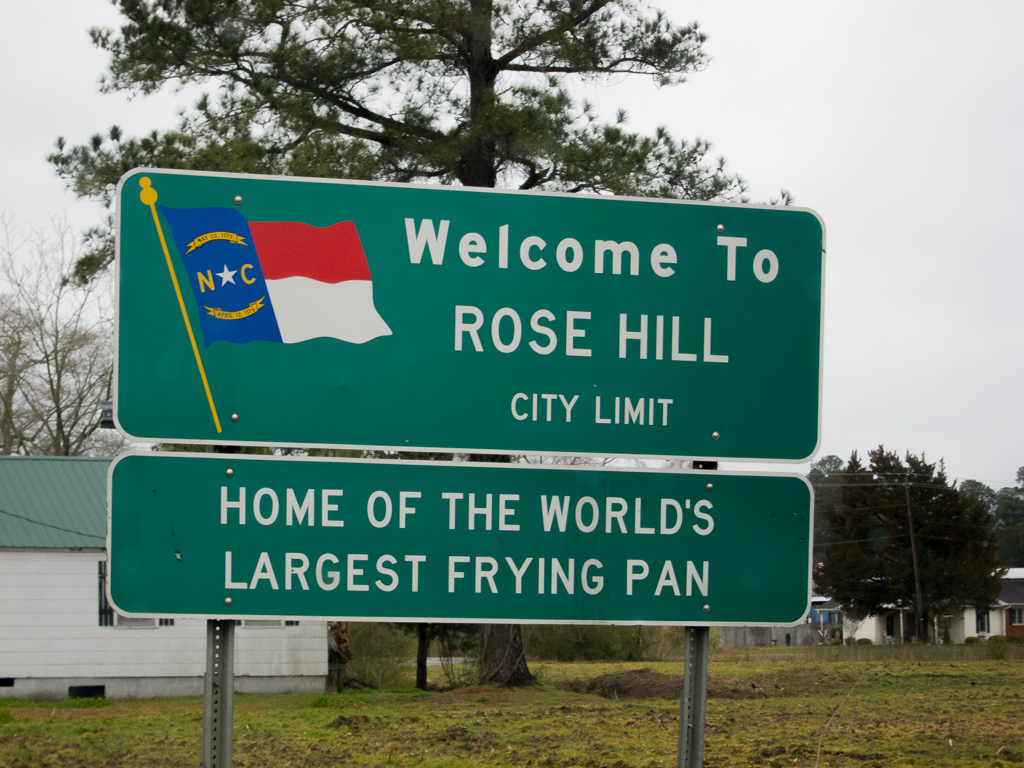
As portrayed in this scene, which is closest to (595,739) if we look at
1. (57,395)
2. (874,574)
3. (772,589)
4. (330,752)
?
(330,752)

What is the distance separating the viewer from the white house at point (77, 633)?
780 inches

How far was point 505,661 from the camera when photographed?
62.5 feet

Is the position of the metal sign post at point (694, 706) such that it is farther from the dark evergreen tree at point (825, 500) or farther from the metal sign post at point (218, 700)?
the dark evergreen tree at point (825, 500)

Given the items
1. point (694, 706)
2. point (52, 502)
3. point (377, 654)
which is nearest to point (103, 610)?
point (52, 502)

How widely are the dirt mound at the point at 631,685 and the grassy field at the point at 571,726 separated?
47 millimetres

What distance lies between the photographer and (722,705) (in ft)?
51.3

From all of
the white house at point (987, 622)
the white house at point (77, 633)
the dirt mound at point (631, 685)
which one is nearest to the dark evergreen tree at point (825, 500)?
the white house at point (987, 622)

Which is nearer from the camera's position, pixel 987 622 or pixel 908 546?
pixel 908 546

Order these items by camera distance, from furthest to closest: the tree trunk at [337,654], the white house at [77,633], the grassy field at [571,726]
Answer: the tree trunk at [337,654], the white house at [77,633], the grassy field at [571,726]

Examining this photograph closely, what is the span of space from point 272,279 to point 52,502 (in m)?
20.2

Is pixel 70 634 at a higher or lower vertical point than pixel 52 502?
lower

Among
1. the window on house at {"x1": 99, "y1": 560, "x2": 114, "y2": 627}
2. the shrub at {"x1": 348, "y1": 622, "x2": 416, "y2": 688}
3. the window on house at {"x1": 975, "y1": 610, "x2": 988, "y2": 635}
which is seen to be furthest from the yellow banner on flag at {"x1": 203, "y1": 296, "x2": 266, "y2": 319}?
the window on house at {"x1": 975, "y1": 610, "x2": 988, "y2": 635}

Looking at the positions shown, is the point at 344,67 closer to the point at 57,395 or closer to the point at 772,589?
the point at 772,589

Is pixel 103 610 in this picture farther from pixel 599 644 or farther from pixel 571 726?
pixel 599 644
